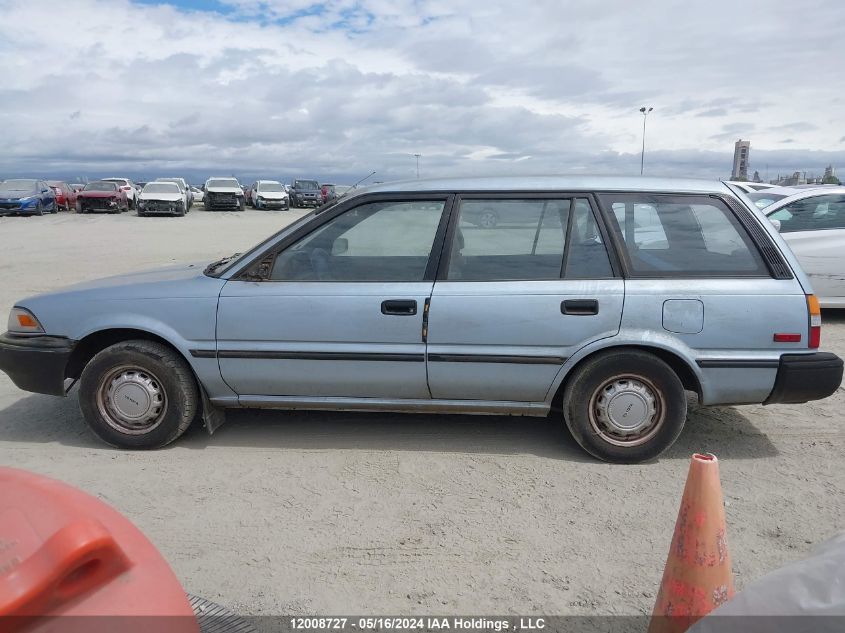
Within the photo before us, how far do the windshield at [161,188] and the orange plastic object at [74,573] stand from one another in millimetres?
29950

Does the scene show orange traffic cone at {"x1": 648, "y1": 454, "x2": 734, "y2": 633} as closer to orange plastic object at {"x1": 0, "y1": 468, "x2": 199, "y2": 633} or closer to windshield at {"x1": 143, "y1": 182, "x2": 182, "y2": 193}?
orange plastic object at {"x1": 0, "y1": 468, "x2": 199, "y2": 633}

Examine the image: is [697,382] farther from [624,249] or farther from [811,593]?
[811,593]

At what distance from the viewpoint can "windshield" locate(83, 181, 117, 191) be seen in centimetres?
3050

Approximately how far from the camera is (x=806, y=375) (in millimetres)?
3854

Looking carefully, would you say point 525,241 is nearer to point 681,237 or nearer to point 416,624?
point 681,237

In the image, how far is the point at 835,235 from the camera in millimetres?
7949

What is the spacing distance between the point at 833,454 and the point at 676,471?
1084 millimetres

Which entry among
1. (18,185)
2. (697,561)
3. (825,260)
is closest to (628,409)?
(697,561)

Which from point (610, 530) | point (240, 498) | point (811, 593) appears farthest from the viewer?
point (240, 498)

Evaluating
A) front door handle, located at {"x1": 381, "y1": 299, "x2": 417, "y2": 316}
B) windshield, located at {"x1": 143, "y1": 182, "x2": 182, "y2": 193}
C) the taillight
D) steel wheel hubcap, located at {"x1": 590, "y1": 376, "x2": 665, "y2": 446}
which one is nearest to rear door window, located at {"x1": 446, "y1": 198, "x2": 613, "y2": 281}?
front door handle, located at {"x1": 381, "y1": 299, "x2": 417, "y2": 316}

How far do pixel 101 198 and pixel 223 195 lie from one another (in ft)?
17.4

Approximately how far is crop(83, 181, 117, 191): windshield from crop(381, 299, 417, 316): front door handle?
30350mm

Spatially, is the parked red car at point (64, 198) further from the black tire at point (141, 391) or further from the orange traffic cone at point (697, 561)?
the orange traffic cone at point (697, 561)

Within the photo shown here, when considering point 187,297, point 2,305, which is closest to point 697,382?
point 187,297
